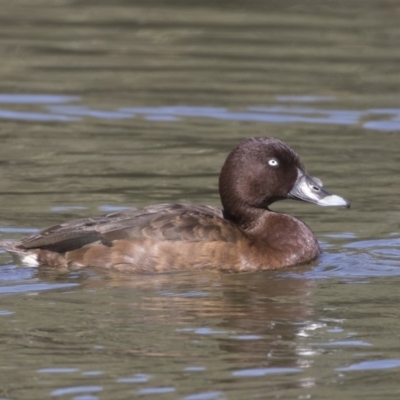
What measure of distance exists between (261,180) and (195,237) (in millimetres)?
821

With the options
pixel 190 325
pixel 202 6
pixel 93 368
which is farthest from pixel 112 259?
pixel 202 6

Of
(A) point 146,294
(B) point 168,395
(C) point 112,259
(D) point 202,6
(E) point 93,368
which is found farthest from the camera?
(D) point 202,6

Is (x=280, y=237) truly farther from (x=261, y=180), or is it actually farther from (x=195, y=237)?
(x=195, y=237)

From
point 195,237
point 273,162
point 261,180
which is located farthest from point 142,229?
point 273,162

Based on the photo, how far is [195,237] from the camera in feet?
30.5

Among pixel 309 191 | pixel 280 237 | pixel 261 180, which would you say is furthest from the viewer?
pixel 309 191

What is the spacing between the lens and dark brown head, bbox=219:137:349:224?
9.77 m

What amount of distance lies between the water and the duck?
4.7 inches

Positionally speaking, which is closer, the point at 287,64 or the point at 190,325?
the point at 190,325

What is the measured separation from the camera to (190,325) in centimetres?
789

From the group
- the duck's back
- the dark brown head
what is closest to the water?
the duck's back

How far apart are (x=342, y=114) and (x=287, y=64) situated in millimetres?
2792

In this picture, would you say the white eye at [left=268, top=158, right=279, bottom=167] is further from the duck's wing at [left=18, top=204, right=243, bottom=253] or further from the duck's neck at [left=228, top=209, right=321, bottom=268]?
the duck's wing at [left=18, top=204, right=243, bottom=253]

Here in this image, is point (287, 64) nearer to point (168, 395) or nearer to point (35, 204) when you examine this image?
point (35, 204)
